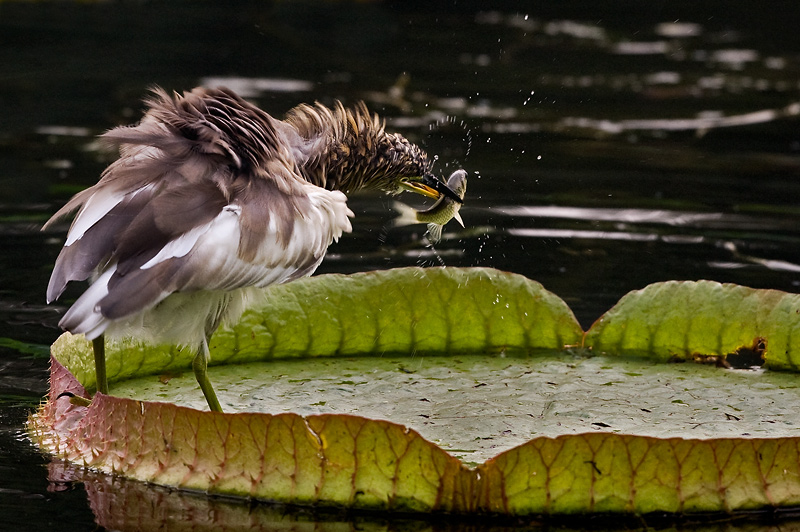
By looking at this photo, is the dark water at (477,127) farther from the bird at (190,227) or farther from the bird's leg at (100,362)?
the bird at (190,227)

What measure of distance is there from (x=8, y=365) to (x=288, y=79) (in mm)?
7695

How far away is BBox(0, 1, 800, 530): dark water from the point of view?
612 centimetres

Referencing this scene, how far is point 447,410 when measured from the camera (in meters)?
4.90

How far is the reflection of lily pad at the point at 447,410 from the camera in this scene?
400 cm

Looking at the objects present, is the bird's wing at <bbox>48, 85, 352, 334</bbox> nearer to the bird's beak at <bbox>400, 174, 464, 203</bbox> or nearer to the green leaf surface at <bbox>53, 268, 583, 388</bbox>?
the green leaf surface at <bbox>53, 268, 583, 388</bbox>

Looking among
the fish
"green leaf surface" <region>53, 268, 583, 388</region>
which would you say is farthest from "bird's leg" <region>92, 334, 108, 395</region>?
the fish

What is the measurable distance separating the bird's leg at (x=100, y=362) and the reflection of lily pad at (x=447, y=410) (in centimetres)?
10

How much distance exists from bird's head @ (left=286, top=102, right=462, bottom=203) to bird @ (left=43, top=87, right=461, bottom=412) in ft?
1.36

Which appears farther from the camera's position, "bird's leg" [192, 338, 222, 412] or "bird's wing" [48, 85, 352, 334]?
"bird's leg" [192, 338, 222, 412]

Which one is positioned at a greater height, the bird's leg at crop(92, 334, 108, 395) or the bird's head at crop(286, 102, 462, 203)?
the bird's head at crop(286, 102, 462, 203)

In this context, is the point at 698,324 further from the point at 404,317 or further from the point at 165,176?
the point at 165,176

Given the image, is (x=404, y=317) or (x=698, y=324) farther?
(x=404, y=317)

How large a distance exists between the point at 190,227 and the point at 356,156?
169 centimetres

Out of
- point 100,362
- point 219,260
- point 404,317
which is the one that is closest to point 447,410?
point 404,317
